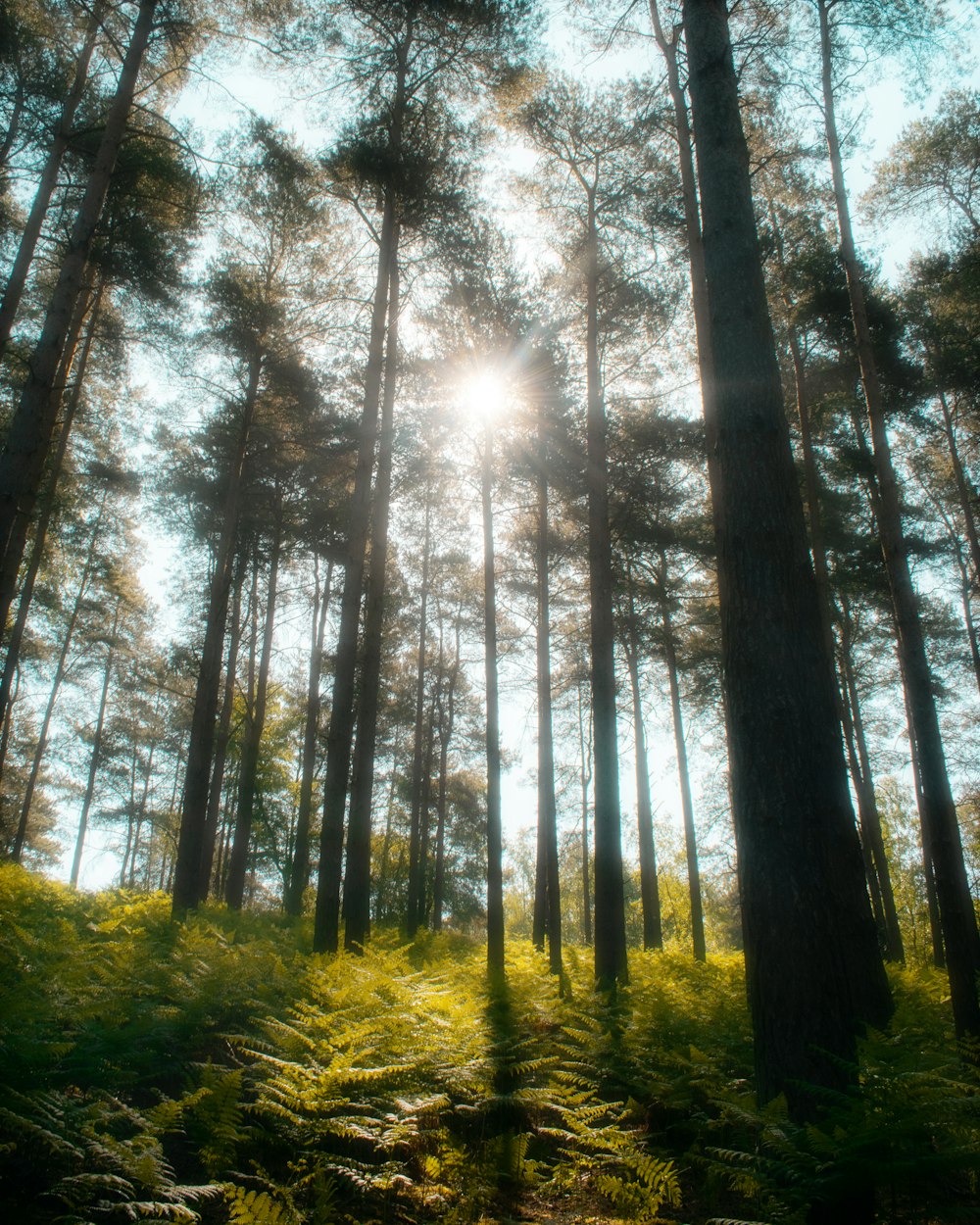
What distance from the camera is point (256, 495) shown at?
15.5 meters

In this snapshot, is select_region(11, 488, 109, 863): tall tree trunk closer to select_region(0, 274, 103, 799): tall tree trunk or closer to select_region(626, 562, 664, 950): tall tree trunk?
select_region(0, 274, 103, 799): tall tree trunk

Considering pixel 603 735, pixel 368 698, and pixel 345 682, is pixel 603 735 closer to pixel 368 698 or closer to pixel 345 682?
pixel 345 682

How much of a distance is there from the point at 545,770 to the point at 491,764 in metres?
1.11

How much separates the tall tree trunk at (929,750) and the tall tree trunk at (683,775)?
635 cm

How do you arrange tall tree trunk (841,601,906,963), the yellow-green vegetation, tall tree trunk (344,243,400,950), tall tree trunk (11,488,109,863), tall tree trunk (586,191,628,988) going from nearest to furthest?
1. the yellow-green vegetation
2. tall tree trunk (586,191,628,988)
3. tall tree trunk (344,243,400,950)
4. tall tree trunk (841,601,906,963)
5. tall tree trunk (11,488,109,863)

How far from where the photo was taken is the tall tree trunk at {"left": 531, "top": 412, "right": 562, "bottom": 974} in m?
12.1

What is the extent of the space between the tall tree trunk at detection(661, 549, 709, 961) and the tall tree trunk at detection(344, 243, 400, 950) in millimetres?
6159

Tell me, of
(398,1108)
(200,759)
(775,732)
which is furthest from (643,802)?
(775,732)

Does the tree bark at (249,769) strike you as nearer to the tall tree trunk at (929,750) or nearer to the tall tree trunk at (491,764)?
the tall tree trunk at (491,764)

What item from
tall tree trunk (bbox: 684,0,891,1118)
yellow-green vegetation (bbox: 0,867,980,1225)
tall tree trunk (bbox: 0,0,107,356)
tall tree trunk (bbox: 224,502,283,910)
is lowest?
yellow-green vegetation (bbox: 0,867,980,1225)

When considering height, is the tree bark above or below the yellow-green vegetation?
above

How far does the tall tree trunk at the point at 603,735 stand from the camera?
9.31 m

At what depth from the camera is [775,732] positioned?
3.91 m

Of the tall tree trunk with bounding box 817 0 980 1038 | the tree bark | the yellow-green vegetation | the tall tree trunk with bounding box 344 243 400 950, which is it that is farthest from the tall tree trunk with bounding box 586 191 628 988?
the tree bark
